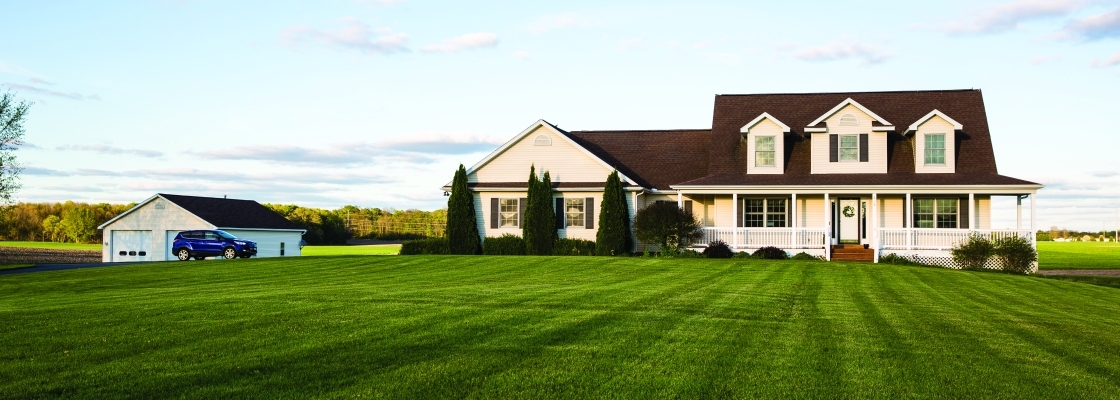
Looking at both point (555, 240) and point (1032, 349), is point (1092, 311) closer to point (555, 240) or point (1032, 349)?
point (1032, 349)

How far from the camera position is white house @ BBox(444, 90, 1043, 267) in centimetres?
3006

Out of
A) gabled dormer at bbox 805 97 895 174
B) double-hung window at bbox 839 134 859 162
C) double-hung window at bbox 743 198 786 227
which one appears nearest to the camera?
gabled dormer at bbox 805 97 895 174

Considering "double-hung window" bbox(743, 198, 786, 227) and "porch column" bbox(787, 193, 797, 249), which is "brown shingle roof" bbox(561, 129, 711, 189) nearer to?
"double-hung window" bbox(743, 198, 786, 227)

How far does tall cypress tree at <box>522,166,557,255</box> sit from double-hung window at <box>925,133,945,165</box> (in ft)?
45.4

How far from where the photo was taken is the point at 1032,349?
9.75 m

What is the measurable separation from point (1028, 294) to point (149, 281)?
62.8 feet

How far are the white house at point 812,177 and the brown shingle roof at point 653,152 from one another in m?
0.09

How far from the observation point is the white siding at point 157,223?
4631 cm

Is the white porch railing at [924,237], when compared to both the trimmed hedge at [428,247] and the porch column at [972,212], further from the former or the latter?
the trimmed hedge at [428,247]

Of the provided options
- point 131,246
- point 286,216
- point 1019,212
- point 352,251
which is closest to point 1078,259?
point 1019,212

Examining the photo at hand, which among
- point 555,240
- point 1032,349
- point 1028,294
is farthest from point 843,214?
point 1032,349

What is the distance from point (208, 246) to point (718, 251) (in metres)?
21.0

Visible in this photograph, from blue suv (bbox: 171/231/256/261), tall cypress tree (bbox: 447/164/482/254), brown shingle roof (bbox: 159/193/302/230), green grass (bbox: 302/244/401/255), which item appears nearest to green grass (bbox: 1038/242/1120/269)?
tall cypress tree (bbox: 447/164/482/254)

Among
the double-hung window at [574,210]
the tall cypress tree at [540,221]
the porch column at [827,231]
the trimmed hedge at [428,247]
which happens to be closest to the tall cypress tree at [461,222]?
the trimmed hedge at [428,247]
